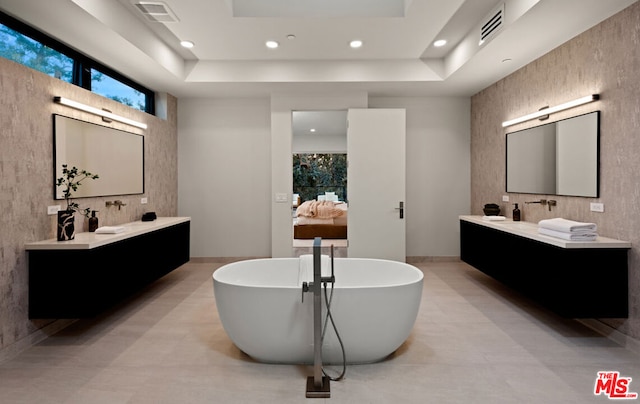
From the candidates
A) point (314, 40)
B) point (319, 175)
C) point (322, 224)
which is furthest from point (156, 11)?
point (319, 175)

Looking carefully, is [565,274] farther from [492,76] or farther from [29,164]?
[29,164]

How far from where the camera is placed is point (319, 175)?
10797mm

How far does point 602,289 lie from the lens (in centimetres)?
266

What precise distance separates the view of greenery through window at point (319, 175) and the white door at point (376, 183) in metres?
5.59

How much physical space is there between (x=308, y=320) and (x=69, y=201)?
7.79 feet

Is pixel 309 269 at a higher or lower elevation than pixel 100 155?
lower

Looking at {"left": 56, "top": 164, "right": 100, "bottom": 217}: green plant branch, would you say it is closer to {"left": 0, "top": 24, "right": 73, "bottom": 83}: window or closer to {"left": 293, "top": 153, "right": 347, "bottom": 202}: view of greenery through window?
{"left": 0, "top": 24, "right": 73, "bottom": 83}: window

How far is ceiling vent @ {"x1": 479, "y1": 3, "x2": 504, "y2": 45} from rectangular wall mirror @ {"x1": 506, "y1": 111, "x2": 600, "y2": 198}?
1.02m

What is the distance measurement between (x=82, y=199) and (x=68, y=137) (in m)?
0.58

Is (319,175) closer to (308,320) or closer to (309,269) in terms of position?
(309,269)

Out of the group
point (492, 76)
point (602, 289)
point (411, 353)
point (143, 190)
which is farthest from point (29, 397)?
point (492, 76)

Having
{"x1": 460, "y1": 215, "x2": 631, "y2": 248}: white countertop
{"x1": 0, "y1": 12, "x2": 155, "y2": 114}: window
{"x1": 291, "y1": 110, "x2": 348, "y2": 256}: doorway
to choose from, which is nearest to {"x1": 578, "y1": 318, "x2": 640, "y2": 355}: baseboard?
{"x1": 460, "y1": 215, "x2": 631, "y2": 248}: white countertop

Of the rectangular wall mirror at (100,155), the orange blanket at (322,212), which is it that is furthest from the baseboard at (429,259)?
the rectangular wall mirror at (100,155)

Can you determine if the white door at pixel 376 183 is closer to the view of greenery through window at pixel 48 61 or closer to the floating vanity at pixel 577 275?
the floating vanity at pixel 577 275
